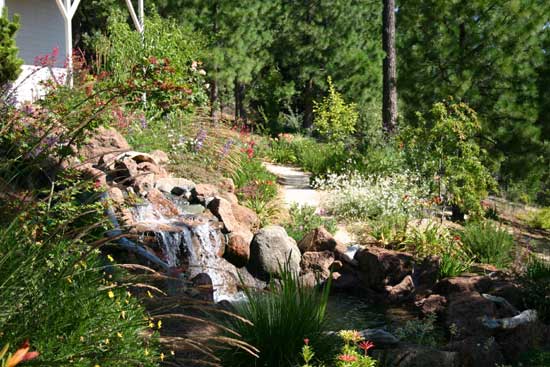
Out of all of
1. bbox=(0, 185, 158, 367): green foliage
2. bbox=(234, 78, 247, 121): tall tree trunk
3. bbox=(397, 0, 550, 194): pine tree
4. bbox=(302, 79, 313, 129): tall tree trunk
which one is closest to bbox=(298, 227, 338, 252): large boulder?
bbox=(397, 0, 550, 194): pine tree

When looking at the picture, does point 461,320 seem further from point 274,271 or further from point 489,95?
point 489,95

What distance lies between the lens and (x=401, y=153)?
34.8ft

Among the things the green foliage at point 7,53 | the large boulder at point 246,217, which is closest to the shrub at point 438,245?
the large boulder at point 246,217

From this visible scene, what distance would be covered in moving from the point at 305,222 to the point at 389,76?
4.91m

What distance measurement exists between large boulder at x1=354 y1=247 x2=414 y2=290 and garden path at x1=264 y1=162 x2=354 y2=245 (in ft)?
3.42

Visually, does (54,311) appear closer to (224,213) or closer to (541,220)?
(224,213)

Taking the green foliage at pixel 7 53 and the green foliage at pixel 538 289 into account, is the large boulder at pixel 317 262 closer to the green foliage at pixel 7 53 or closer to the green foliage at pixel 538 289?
the green foliage at pixel 538 289

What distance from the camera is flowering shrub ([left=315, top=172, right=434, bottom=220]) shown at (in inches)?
363

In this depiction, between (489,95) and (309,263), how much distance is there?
5.74m

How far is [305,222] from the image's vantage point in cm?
898

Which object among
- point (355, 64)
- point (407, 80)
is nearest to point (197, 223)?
point (407, 80)

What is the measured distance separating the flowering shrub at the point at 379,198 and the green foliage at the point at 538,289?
2.45 meters

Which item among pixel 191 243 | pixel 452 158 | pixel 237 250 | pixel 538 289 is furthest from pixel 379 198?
pixel 538 289

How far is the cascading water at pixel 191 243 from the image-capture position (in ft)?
23.0
